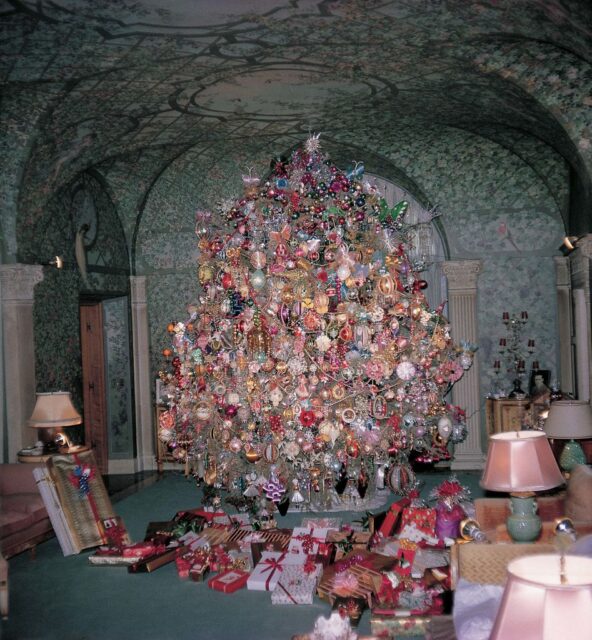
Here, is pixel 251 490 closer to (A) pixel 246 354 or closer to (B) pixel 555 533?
(A) pixel 246 354

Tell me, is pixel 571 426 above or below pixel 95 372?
below

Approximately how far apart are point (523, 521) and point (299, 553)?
7.86ft

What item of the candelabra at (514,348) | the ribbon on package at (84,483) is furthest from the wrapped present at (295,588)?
the candelabra at (514,348)

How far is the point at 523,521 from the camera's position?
4.48m

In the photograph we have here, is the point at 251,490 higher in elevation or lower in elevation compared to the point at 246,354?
lower

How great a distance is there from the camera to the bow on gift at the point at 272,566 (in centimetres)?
577

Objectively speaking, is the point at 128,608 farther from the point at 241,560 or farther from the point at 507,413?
the point at 507,413

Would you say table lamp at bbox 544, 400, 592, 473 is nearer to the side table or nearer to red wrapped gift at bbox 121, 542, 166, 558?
red wrapped gift at bbox 121, 542, 166, 558

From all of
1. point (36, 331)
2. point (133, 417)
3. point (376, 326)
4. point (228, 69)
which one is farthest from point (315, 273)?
point (133, 417)

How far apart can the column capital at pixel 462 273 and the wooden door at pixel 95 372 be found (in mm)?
5146

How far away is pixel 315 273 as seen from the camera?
7320mm

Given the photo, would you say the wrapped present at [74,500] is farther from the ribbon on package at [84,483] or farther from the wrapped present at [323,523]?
the wrapped present at [323,523]

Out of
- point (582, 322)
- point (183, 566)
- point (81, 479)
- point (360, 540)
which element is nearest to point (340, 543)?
point (360, 540)

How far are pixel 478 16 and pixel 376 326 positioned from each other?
3129mm
